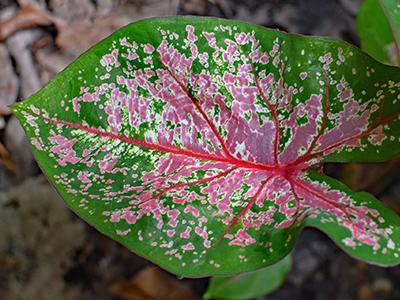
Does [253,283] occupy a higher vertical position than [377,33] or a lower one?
lower

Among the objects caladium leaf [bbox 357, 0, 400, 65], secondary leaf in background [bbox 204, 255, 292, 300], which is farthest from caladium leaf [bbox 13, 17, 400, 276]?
secondary leaf in background [bbox 204, 255, 292, 300]

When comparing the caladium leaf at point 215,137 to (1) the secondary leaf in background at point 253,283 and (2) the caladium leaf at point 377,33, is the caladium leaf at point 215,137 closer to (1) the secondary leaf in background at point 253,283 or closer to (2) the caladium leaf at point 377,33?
(2) the caladium leaf at point 377,33

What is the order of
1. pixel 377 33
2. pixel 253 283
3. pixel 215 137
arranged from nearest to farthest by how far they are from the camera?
pixel 215 137 → pixel 377 33 → pixel 253 283

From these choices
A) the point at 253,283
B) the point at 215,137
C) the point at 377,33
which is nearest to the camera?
the point at 215,137

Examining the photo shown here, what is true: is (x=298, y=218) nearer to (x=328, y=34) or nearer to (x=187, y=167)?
(x=187, y=167)

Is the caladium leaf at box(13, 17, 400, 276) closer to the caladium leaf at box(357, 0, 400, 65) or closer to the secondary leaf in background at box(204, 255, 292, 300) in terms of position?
the caladium leaf at box(357, 0, 400, 65)

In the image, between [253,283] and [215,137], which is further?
[253,283]

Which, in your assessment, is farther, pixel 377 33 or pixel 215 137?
pixel 377 33

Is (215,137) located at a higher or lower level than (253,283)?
higher

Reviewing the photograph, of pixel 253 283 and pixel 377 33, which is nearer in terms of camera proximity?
pixel 377 33

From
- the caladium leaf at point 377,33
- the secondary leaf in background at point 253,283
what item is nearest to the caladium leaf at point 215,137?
the caladium leaf at point 377,33
